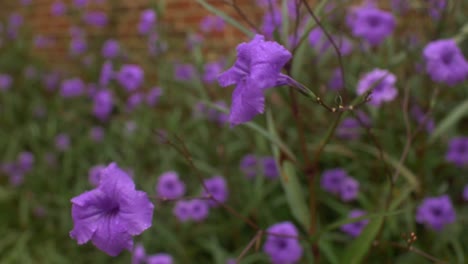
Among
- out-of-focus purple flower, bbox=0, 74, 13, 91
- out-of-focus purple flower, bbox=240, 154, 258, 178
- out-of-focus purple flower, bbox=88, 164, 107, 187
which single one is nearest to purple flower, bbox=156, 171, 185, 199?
out-of-focus purple flower, bbox=88, 164, 107, 187

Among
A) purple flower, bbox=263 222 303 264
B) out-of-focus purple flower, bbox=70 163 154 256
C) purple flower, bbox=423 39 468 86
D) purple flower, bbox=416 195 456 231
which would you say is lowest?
purple flower, bbox=263 222 303 264

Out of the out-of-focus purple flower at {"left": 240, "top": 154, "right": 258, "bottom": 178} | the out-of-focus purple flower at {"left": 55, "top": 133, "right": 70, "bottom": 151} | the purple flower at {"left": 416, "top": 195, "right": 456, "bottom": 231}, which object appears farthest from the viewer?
the out-of-focus purple flower at {"left": 55, "top": 133, "right": 70, "bottom": 151}

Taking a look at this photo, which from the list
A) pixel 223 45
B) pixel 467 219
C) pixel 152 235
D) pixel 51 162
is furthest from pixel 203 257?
pixel 223 45

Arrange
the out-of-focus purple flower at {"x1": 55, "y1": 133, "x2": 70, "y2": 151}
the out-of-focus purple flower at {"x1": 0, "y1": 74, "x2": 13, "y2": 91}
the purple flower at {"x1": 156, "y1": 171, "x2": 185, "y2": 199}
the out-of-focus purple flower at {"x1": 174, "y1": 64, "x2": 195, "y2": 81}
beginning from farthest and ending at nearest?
the out-of-focus purple flower at {"x1": 0, "y1": 74, "x2": 13, "y2": 91} → the out-of-focus purple flower at {"x1": 55, "y1": 133, "x2": 70, "y2": 151} → the out-of-focus purple flower at {"x1": 174, "y1": 64, "x2": 195, "y2": 81} → the purple flower at {"x1": 156, "y1": 171, "x2": 185, "y2": 199}

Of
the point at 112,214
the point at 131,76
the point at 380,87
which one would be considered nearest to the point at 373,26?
the point at 380,87

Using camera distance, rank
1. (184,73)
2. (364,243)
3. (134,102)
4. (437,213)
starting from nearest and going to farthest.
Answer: (364,243)
(437,213)
(134,102)
(184,73)

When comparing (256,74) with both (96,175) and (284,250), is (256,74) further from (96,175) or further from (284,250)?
(96,175)

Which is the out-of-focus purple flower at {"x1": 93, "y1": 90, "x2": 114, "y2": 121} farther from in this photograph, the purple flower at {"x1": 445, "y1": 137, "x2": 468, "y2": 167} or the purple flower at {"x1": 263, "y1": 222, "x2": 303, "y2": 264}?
the purple flower at {"x1": 445, "y1": 137, "x2": 468, "y2": 167}
